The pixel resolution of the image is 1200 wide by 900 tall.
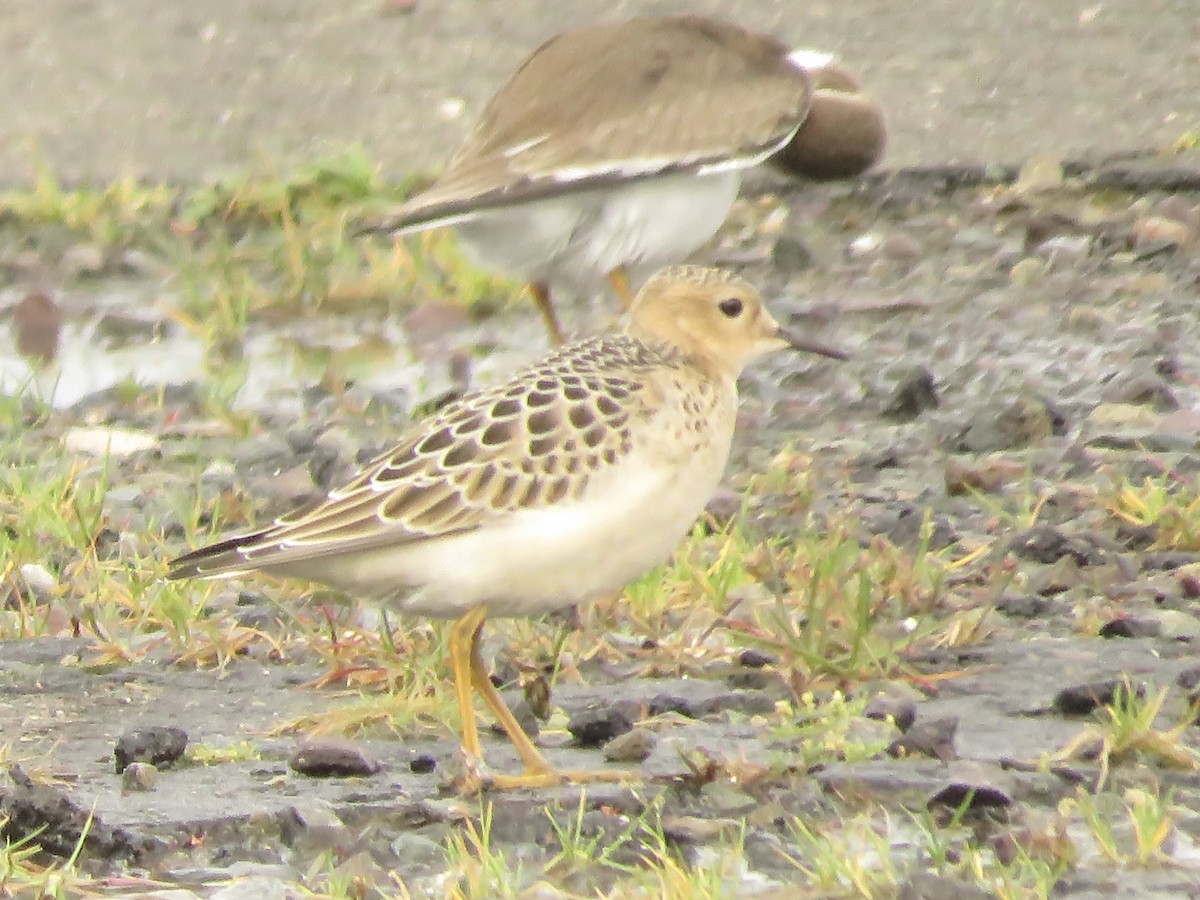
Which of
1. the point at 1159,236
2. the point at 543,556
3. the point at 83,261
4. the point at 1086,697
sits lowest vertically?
the point at 83,261

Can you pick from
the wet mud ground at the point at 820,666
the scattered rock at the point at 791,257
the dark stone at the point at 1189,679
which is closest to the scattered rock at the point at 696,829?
the wet mud ground at the point at 820,666

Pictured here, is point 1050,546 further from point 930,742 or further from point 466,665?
point 466,665

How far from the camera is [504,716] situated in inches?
181

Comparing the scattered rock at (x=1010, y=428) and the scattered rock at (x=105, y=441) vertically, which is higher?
the scattered rock at (x=1010, y=428)

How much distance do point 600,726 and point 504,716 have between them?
8.5 inches

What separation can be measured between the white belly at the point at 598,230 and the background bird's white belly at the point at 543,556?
Result: 3.19 meters

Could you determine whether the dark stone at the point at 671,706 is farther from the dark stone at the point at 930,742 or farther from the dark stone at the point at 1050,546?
the dark stone at the point at 1050,546

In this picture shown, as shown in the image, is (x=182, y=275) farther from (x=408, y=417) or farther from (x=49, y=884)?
(x=49, y=884)

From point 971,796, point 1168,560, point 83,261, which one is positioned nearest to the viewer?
point 971,796

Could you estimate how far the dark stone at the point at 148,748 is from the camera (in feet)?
15.1

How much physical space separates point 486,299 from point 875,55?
2.71 meters

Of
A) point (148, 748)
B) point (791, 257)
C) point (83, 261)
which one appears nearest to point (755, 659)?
point (148, 748)

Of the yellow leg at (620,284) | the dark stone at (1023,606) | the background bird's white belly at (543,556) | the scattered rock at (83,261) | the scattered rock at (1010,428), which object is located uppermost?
the background bird's white belly at (543,556)

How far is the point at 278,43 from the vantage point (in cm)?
1147
